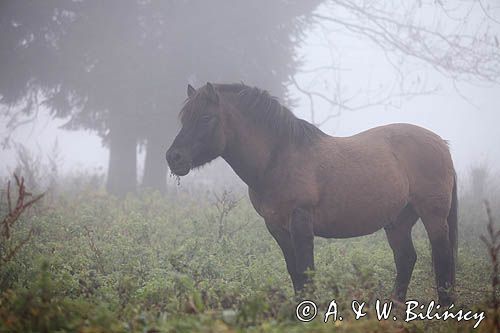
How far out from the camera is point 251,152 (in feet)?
16.3

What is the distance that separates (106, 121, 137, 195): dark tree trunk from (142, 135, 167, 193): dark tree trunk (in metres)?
0.52

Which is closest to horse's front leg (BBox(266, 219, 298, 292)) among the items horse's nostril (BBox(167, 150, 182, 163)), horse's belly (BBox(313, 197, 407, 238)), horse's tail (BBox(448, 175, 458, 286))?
horse's belly (BBox(313, 197, 407, 238))

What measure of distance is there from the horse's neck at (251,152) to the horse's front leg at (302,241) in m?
0.61

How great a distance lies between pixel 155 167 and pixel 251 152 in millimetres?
9761

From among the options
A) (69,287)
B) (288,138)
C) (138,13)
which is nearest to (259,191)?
(288,138)

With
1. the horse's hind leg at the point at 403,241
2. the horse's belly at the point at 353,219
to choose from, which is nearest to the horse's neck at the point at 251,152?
the horse's belly at the point at 353,219

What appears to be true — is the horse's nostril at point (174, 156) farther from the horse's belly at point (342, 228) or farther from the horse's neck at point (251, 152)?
the horse's belly at point (342, 228)

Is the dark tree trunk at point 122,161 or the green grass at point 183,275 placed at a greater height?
the dark tree trunk at point 122,161

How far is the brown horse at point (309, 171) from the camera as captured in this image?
4.75 metres

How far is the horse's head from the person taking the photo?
474cm

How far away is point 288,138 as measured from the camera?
199 inches

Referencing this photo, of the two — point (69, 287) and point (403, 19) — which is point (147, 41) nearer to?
point (403, 19)

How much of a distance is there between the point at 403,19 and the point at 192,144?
1227 centimetres

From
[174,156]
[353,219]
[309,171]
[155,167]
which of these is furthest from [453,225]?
[155,167]
